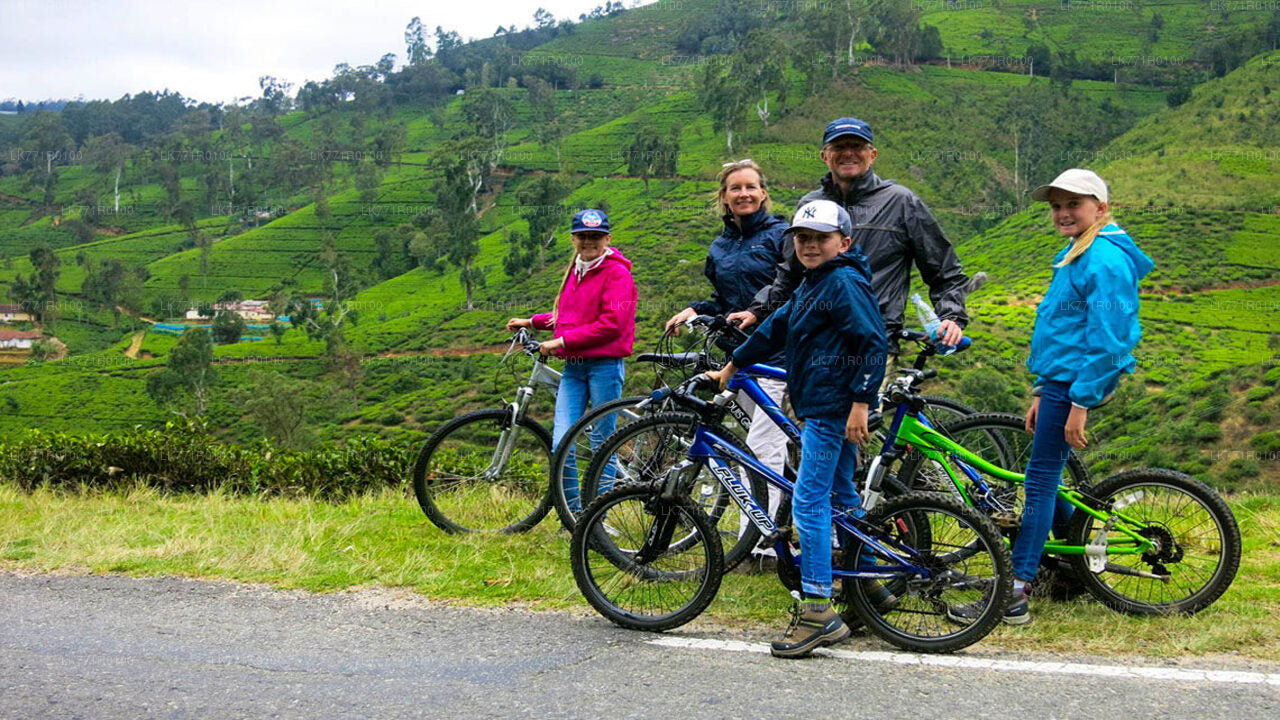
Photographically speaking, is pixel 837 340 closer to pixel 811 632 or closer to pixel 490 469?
pixel 811 632

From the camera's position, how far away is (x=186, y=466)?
8797 mm

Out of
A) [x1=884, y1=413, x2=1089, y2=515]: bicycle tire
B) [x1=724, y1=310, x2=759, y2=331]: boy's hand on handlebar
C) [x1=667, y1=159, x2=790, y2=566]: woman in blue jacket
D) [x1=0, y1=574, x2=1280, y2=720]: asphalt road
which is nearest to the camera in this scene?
[x1=0, y1=574, x2=1280, y2=720]: asphalt road

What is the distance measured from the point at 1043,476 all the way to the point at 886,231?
1389mm

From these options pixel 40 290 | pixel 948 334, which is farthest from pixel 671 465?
pixel 40 290

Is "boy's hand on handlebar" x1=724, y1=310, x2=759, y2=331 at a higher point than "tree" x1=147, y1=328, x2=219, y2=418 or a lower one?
higher

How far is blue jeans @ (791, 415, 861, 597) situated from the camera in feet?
13.5

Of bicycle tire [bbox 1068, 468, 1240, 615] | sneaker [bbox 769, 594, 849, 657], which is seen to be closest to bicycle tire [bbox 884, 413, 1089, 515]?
bicycle tire [bbox 1068, 468, 1240, 615]

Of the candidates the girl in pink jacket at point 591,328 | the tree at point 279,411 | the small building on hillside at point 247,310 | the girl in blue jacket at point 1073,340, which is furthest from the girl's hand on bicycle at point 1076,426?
the small building on hillside at point 247,310

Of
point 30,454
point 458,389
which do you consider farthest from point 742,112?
point 30,454

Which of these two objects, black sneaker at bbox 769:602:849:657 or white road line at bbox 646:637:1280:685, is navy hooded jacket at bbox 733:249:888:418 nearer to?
black sneaker at bbox 769:602:849:657

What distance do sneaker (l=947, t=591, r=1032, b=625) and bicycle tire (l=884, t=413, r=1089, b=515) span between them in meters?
0.50

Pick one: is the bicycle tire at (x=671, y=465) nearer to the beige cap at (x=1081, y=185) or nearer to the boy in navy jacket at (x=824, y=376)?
the boy in navy jacket at (x=824, y=376)

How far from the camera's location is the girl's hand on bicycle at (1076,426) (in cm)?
417

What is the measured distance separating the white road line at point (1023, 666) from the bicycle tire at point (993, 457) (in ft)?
3.20
